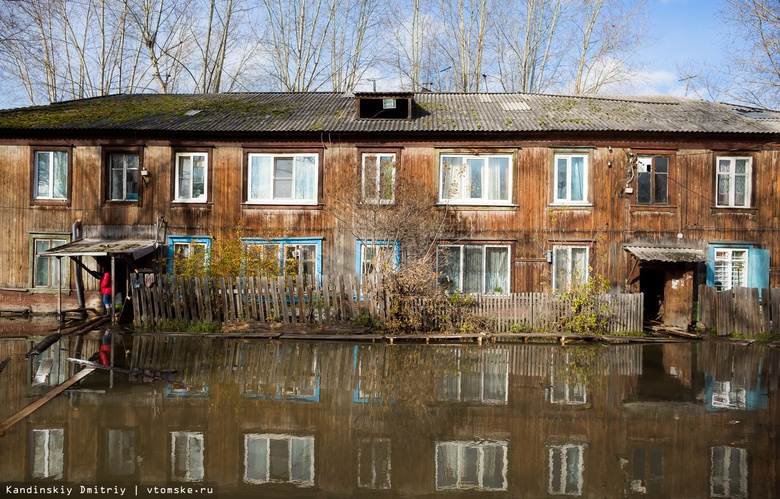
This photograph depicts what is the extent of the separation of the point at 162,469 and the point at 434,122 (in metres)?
14.2

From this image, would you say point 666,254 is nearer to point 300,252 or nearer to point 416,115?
point 416,115

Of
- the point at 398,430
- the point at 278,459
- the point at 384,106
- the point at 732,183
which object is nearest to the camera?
the point at 278,459

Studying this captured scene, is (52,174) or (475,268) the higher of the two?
(52,174)

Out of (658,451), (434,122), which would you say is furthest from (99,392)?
(434,122)

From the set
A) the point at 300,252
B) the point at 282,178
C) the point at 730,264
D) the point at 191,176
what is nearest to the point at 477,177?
the point at 300,252

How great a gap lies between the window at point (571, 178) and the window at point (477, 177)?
1.57m

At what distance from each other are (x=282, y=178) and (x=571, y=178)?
31.1 feet

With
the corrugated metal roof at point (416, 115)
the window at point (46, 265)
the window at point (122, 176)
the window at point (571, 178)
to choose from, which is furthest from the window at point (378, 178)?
the window at point (46, 265)

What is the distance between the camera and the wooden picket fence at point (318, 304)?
14.3 metres

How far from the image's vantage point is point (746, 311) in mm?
14914

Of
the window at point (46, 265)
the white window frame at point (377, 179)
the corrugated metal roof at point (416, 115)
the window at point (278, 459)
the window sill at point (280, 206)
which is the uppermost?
the corrugated metal roof at point (416, 115)

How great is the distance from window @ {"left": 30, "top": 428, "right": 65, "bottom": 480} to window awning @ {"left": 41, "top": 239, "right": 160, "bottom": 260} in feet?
31.7

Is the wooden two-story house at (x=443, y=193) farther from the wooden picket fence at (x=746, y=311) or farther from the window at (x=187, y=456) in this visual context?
the window at (x=187, y=456)

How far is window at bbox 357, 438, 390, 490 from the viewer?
18.7 feet
